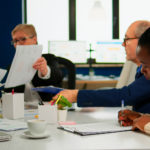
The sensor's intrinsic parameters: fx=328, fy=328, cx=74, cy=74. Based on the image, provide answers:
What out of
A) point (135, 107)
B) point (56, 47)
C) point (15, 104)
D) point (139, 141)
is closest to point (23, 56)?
point (15, 104)

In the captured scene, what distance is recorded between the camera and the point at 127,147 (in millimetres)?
1037

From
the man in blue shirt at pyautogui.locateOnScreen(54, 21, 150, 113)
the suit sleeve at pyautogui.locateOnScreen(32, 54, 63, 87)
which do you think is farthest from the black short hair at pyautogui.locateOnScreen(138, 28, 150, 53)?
the suit sleeve at pyautogui.locateOnScreen(32, 54, 63, 87)

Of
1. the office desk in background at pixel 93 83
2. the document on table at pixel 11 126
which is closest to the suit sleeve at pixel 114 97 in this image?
the document on table at pixel 11 126

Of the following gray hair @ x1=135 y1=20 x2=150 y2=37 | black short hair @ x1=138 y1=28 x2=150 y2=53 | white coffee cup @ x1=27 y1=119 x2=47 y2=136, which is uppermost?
gray hair @ x1=135 y1=20 x2=150 y2=37

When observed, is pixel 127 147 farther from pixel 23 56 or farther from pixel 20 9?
pixel 20 9

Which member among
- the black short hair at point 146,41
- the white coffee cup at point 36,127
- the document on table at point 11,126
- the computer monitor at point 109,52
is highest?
the black short hair at point 146,41

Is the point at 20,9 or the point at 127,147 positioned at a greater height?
the point at 20,9

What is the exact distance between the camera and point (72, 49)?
5520mm

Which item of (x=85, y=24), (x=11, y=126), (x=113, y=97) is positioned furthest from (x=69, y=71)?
(x=85, y=24)

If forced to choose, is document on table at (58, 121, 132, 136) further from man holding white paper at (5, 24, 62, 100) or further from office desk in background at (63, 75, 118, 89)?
office desk in background at (63, 75, 118, 89)

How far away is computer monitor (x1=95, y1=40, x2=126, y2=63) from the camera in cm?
545

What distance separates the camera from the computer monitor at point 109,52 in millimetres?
5445

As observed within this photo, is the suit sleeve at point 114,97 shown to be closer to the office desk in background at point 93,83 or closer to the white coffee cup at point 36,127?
the white coffee cup at point 36,127

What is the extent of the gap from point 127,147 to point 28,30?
1864 millimetres
